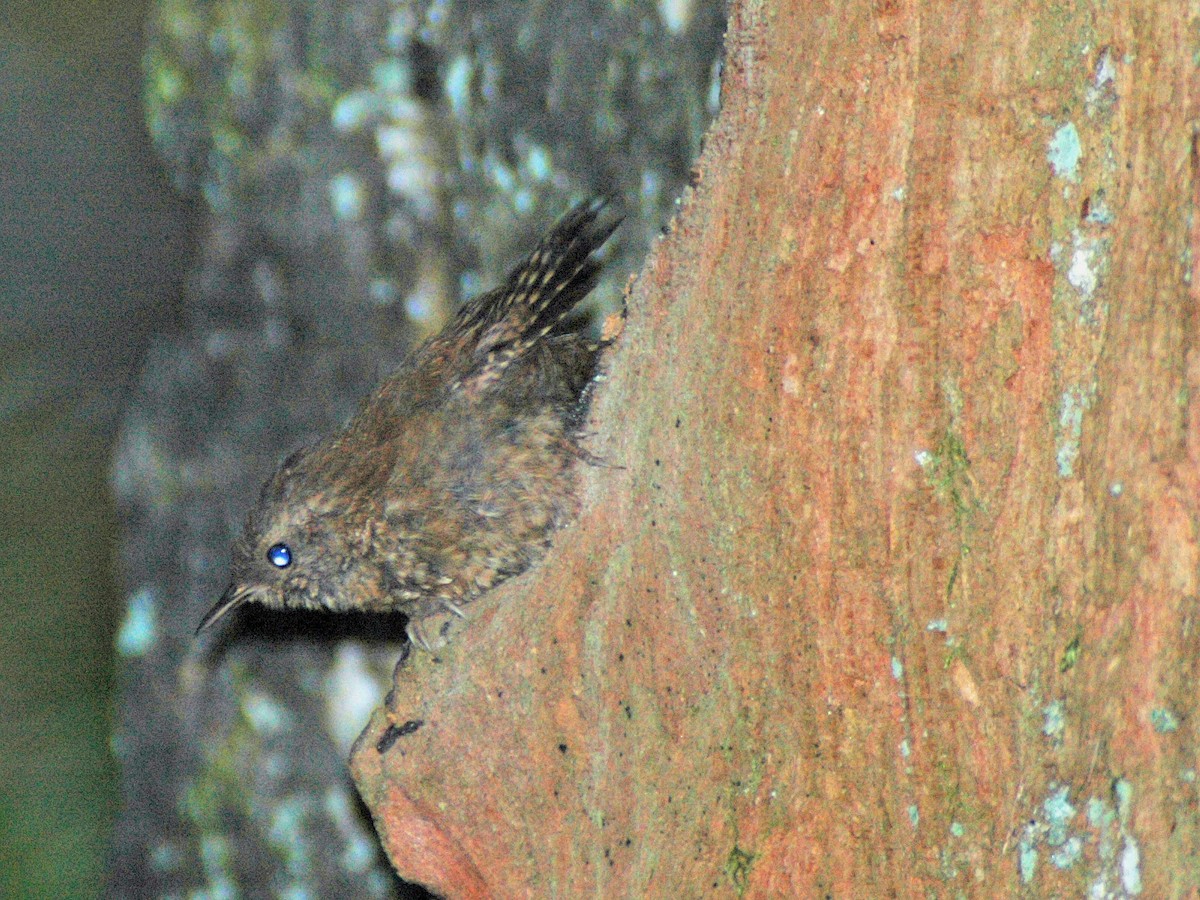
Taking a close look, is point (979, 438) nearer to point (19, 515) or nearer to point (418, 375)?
point (418, 375)

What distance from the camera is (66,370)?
362cm

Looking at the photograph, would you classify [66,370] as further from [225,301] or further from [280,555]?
[280,555]

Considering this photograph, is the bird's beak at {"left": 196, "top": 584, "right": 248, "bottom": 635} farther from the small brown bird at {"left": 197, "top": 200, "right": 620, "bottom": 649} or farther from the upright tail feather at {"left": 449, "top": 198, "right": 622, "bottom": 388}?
the upright tail feather at {"left": 449, "top": 198, "right": 622, "bottom": 388}

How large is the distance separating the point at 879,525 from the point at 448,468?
100cm

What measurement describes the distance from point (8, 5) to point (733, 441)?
2067 mm

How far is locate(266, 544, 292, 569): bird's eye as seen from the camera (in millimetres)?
2936

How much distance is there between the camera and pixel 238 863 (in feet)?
12.2

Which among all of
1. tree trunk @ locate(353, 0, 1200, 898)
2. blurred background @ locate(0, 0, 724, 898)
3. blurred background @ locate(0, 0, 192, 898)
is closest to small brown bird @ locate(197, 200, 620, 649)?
tree trunk @ locate(353, 0, 1200, 898)

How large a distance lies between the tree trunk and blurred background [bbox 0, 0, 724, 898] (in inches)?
39.5

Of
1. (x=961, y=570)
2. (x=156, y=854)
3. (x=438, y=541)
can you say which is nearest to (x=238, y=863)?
(x=156, y=854)

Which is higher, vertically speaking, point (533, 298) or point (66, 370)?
point (66, 370)

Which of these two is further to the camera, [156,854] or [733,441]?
[156,854]

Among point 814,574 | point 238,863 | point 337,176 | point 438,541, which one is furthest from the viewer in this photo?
point 238,863

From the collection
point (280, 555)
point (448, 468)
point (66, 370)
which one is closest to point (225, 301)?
point (66, 370)
